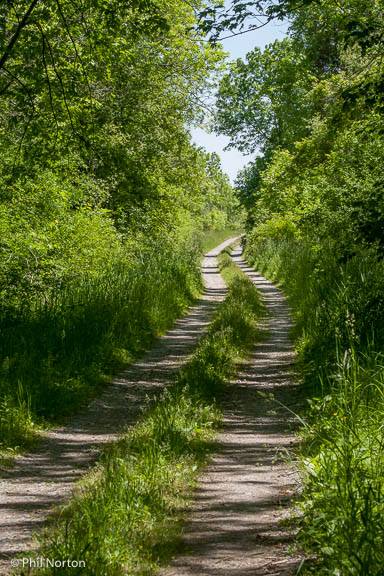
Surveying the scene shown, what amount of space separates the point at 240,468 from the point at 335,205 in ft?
41.5

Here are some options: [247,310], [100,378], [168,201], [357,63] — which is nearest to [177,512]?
[100,378]

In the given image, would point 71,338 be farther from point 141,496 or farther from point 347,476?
point 347,476

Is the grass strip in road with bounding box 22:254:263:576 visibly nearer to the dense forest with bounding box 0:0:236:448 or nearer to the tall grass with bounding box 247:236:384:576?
the tall grass with bounding box 247:236:384:576

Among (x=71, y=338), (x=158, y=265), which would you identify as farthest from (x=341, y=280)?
(x=158, y=265)

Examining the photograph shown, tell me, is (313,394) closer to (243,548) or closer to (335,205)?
(243,548)

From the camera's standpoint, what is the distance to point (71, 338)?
11977mm

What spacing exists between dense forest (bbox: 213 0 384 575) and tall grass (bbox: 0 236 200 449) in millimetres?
3120

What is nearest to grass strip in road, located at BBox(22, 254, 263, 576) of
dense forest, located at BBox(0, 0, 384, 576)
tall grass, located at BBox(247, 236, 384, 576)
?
dense forest, located at BBox(0, 0, 384, 576)

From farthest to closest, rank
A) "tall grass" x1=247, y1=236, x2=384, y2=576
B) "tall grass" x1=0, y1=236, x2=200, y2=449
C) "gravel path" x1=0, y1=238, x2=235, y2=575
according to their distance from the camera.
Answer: "tall grass" x1=0, y1=236, x2=200, y2=449 → "gravel path" x1=0, y1=238, x2=235, y2=575 → "tall grass" x1=247, y1=236, x2=384, y2=576

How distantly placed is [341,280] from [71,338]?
535 centimetres

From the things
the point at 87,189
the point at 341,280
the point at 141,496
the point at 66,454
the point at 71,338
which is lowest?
the point at 66,454

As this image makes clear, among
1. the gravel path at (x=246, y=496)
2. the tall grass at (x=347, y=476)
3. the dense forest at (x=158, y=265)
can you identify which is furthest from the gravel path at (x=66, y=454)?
the tall grass at (x=347, y=476)

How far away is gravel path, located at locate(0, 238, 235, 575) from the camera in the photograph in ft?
18.3

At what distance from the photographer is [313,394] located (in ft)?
30.4
